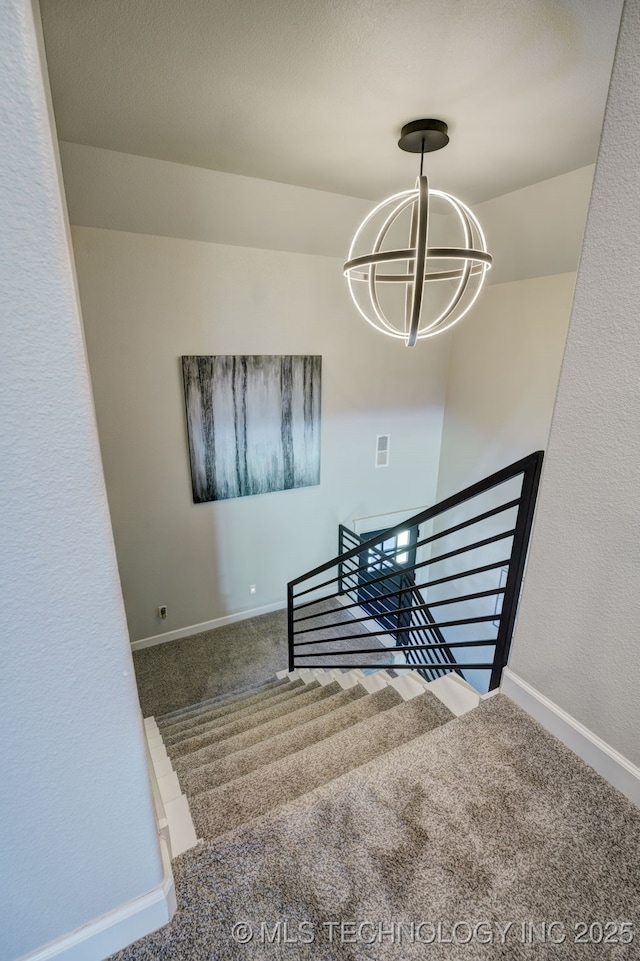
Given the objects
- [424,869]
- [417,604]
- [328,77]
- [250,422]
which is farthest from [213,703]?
[328,77]

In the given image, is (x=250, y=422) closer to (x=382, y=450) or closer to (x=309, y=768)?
(x=382, y=450)

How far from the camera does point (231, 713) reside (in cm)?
289

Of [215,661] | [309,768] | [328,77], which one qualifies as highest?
[328,77]

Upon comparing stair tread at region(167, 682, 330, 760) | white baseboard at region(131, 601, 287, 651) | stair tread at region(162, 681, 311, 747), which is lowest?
white baseboard at region(131, 601, 287, 651)

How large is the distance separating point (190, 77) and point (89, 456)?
7.03ft

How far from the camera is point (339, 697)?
249cm

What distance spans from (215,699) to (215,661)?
58 centimetres

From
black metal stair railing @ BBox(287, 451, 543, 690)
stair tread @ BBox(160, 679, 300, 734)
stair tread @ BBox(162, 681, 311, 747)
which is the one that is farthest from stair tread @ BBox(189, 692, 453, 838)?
stair tread @ BBox(160, 679, 300, 734)

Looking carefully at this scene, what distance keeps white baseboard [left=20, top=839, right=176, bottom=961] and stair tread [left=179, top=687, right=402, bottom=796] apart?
64 cm

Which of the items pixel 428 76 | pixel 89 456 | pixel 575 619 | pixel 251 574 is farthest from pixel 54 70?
pixel 251 574

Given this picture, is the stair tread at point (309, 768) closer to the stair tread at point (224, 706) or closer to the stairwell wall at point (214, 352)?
the stair tread at point (224, 706)

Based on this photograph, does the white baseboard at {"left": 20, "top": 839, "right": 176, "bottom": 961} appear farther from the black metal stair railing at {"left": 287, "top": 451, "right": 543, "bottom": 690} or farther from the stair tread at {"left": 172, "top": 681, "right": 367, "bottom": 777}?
the black metal stair railing at {"left": 287, "top": 451, "right": 543, "bottom": 690}

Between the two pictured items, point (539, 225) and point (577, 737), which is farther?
point (539, 225)

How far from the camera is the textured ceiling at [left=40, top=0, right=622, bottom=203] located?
61.9 inches
